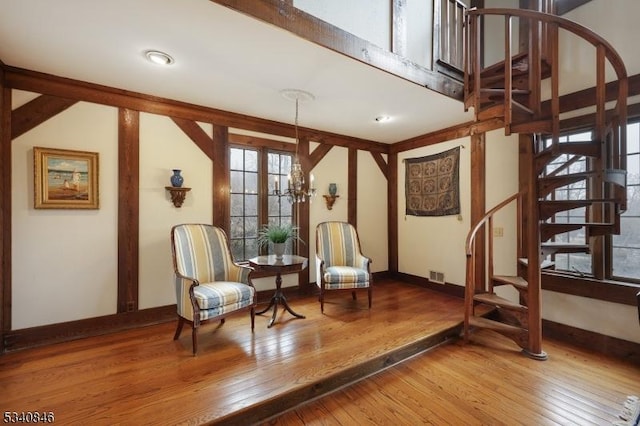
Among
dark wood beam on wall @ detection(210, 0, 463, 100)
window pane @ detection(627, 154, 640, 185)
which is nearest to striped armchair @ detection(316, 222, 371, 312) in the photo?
dark wood beam on wall @ detection(210, 0, 463, 100)

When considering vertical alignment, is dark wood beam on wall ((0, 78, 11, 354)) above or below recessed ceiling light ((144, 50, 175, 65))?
below

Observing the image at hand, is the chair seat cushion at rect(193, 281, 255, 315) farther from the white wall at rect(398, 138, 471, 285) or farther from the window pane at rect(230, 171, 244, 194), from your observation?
the white wall at rect(398, 138, 471, 285)

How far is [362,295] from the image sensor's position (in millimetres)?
4152

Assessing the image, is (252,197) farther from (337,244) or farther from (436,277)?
(436,277)

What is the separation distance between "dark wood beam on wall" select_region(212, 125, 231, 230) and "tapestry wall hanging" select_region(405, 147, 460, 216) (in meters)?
2.90

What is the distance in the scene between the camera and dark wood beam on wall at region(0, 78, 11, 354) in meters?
2.42

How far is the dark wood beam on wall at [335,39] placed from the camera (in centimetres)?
184

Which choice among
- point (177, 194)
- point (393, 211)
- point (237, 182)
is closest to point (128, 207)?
point (177, 194)

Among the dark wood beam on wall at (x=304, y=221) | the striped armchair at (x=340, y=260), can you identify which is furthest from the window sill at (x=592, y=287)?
the dark wood beam on wall at (x=304, y=221)

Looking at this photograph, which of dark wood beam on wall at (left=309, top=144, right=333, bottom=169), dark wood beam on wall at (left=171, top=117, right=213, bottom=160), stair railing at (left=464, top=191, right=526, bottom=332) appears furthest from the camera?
dark wood beam on wall at (left=309, top=144, right=333, bottom=169)

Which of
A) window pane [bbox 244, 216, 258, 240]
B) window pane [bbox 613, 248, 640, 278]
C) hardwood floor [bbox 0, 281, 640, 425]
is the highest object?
window pane [bbox 244, 216, 258, 240]

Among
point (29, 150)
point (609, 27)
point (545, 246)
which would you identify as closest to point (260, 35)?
point (29, 150)

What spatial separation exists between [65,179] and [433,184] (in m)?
4.48

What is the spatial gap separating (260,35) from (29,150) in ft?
7.72
